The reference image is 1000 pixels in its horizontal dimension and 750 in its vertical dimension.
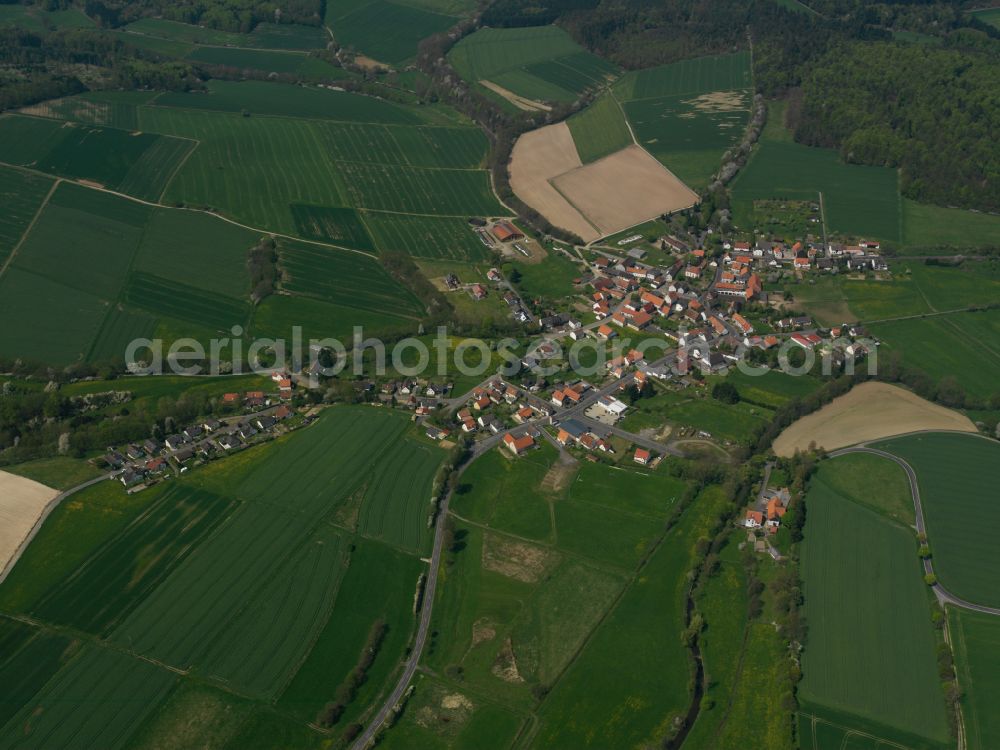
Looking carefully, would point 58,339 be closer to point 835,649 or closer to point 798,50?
point 835,649

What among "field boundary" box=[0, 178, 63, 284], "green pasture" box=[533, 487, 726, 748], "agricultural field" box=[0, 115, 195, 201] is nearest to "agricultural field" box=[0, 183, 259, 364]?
"field boundary" box=[0, 178, 63, 284]

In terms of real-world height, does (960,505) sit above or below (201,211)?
above

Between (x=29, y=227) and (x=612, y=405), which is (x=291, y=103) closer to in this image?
(x=29, y=227)

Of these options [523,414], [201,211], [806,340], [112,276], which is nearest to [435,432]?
[523,414]

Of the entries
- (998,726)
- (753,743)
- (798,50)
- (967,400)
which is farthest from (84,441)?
(798,50)

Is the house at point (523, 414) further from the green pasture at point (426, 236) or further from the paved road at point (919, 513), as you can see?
the green pasture at point (426, 236)

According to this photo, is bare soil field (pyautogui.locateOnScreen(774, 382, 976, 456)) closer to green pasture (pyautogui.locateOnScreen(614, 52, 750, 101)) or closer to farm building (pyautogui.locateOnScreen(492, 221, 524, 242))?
farm building (pyautogui.locateOnScreen(492, 221, 524, 242))
